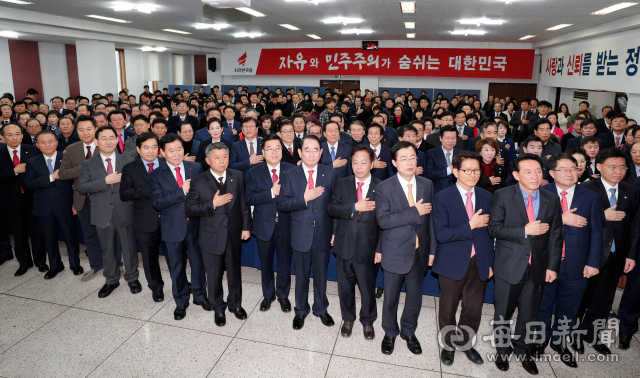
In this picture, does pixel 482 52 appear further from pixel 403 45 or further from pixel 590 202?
pixel 590 202

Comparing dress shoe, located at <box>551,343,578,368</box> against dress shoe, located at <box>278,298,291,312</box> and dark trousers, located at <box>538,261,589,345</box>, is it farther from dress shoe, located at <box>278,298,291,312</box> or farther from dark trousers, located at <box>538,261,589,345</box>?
dress shoe, located at <box>278,298,291,312</box>

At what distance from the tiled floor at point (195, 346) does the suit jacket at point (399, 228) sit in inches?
30.9

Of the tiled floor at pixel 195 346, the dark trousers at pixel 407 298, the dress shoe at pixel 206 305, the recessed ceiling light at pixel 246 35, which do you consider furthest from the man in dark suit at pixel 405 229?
the recessed ceiling light at pixel 246 35

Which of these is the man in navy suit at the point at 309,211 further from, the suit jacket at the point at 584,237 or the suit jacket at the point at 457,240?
the suit jacket at the point at 584,237

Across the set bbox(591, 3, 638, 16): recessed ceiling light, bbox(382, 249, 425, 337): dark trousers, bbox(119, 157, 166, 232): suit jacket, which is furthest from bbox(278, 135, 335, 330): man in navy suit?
bbox(591, 3, 638, 16): recessed ceiling light

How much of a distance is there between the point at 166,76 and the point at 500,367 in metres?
19.8

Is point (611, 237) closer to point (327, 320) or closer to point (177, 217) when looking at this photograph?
point (327, 320)

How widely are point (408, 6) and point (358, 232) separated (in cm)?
669

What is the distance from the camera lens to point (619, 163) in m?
2.99

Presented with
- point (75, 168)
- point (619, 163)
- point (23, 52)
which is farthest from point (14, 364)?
point (23, 52)

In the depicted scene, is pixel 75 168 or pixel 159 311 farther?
pixel 75 168

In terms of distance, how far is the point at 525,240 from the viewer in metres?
2.68

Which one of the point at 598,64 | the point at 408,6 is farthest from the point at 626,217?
the point at 598,64

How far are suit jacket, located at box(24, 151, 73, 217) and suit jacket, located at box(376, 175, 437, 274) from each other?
135 inches
